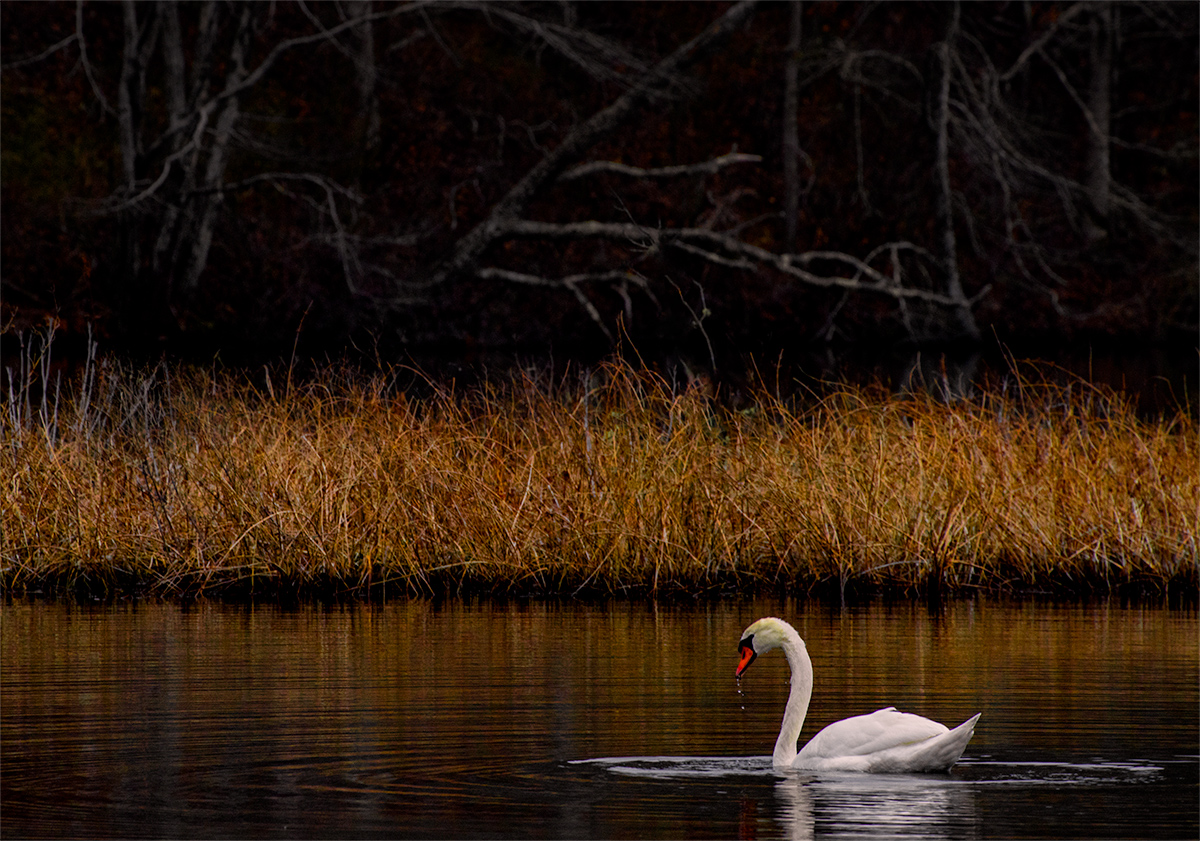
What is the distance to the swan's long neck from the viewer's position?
7969 mm

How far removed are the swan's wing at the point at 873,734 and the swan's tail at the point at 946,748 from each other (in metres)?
0.09

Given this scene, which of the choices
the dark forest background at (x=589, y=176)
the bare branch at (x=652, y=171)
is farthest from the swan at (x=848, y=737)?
the bare branch at (x=652, y=171)

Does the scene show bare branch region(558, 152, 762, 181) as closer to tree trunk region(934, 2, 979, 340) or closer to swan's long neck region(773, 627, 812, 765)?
tree trunk region(934, 2, 979, 340)

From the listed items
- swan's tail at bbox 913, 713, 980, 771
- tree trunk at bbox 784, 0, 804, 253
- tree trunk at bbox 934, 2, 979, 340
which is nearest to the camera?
swan's tail at bbox 913, 713, 980, 771

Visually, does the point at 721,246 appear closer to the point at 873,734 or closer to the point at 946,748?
the point at 873,734

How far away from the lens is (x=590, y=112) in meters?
45.9

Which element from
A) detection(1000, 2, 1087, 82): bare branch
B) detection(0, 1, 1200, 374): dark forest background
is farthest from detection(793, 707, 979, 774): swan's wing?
detection(1000, 2, 1087, 82): bare branch

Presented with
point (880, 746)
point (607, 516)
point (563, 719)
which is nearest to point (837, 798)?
point (880, 746)

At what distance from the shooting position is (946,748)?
7.65m

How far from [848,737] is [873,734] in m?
0.10

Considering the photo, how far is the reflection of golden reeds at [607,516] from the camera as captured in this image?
45.1 ft

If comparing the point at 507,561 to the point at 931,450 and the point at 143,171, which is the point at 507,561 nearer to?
the point at 931,450

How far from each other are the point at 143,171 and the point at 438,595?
77.2ft

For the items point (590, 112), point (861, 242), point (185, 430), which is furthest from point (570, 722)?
point (590, 112)
